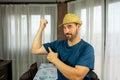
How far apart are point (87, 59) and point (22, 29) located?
11.2 feet

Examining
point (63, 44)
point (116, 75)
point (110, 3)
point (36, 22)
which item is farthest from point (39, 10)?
point (63, 44)

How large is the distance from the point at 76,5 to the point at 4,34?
71.1 inches

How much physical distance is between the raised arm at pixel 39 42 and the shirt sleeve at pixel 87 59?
0.36m

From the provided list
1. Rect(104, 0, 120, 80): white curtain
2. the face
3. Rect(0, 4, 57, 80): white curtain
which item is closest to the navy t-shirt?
the face

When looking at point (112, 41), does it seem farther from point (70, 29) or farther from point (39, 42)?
point (70, 29)

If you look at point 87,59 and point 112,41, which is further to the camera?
point 112,41

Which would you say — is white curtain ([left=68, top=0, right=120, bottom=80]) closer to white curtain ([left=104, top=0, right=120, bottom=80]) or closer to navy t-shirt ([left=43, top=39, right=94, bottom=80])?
white curtain ([left=104, top=0, right=120, bottom=80])

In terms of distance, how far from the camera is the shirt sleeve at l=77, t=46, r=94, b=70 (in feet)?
3.91

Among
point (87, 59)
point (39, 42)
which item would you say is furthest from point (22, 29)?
point (87, 59)

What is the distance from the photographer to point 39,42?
145 centimetres

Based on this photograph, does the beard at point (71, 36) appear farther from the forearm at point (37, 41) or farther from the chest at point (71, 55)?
the forearm at point (37, 41)

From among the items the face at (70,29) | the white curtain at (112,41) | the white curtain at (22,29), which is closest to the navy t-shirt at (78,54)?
the face at (70,29)

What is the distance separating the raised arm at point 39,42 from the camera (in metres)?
1.44

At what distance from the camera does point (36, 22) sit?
4441 mm
